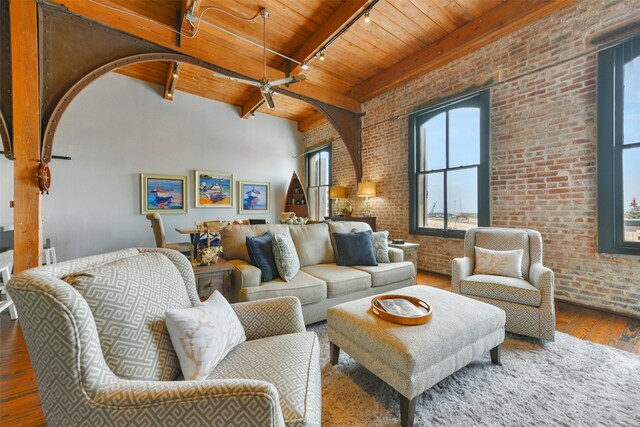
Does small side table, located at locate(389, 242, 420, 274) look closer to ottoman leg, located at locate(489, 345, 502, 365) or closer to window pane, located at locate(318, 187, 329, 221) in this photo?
ottoman leg, located at locate(489, 345, 502, 365)

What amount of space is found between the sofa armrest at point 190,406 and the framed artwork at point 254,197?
5.84 m

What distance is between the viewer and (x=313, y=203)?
7.46 m

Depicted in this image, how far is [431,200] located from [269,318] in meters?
3.83

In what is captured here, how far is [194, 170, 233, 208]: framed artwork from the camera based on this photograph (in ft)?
19.0

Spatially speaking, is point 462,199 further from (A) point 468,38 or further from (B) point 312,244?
(B) point 312,244

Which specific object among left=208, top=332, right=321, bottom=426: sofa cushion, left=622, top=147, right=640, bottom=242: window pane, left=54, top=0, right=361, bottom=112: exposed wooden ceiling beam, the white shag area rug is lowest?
the white shag area rug

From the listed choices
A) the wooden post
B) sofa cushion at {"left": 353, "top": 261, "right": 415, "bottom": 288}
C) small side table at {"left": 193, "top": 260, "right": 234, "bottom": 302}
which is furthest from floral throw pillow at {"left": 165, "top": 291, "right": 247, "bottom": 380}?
the wooden post

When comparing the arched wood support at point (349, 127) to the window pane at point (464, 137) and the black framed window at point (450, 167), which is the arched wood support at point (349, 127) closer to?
the black framed window at point (450, 167)

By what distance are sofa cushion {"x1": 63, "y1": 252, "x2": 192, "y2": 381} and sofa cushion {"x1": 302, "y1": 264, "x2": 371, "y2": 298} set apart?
1567 millimetres

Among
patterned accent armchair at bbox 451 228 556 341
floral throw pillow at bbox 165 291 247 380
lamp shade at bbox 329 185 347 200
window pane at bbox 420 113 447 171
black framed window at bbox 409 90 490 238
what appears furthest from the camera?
lamp shade at bbox 329 185 347 200

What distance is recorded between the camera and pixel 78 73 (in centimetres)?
285

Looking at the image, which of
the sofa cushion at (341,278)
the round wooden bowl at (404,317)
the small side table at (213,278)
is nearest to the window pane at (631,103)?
the round wooden bowl at (404,317)

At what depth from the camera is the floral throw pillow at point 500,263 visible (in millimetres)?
2523

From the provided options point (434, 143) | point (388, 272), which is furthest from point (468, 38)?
point (388, 272)
